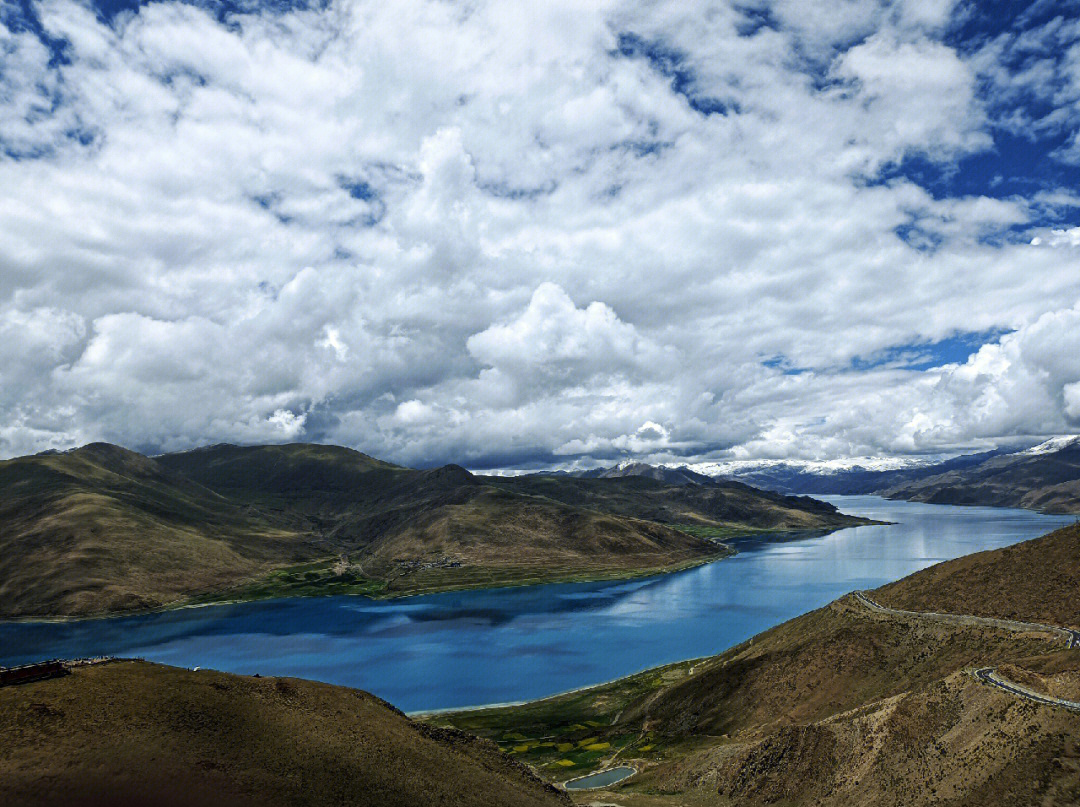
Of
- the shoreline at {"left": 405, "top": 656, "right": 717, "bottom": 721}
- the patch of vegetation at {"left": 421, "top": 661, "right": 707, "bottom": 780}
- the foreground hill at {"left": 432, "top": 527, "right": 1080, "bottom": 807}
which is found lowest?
the shoreline at {"left": 405, "top": 656, "right": 717, "bottom": 721}

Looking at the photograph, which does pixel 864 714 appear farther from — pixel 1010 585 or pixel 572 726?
pixel 572 726

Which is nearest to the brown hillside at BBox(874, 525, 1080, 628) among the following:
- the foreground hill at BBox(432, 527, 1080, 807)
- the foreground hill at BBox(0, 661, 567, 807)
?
the foreground hill at BBox(432, 527, 1080, 807)

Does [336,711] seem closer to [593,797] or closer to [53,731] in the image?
[53,731]

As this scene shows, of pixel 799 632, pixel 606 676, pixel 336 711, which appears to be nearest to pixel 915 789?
pixel 336 711

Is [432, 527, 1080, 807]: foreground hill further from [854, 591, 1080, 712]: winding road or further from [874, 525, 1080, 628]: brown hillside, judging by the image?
[854, 591, 1080, 712]: winding road

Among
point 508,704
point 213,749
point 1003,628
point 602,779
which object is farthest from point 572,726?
point 213,749

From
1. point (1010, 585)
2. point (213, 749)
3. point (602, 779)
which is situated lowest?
point (602, 779)
